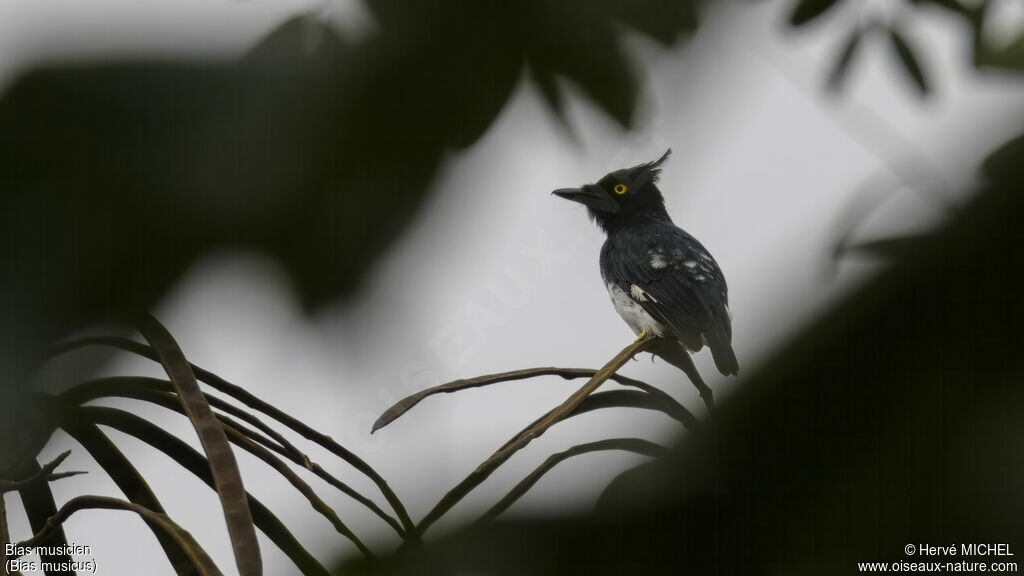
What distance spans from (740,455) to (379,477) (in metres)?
0.44

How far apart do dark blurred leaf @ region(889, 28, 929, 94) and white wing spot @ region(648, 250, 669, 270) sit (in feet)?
7.72

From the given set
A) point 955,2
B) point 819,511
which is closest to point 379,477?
point 819,511

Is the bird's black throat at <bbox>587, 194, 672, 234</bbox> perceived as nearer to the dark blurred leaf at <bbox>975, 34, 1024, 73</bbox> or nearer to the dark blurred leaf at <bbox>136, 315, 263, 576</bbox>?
the dark blurred leaf at <bbox>975, 34, 1024, 73</bbox>

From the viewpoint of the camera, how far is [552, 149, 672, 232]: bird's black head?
361 centimetres

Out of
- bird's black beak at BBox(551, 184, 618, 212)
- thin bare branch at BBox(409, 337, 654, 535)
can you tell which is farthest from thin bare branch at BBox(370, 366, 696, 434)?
bird's black beak at BBox(551, 184, 618, 212)

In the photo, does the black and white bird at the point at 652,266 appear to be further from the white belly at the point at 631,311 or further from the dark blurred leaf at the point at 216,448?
the dark blurred leaf at the point at 216,448

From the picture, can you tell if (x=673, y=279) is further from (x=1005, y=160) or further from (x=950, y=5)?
(x=1005, y=160)

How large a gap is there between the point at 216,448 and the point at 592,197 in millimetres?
3054

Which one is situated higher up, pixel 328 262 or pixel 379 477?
pixel 328 262

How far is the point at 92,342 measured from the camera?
599mm

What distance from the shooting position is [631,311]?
356 centimetres

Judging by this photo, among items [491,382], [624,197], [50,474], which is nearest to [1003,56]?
[491,382]

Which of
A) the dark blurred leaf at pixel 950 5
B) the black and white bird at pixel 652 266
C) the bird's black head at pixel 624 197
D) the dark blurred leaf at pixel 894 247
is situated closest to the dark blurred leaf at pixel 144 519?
the dark blurred leaf at pixel 894 247

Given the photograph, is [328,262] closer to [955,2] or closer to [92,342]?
[92,342]
